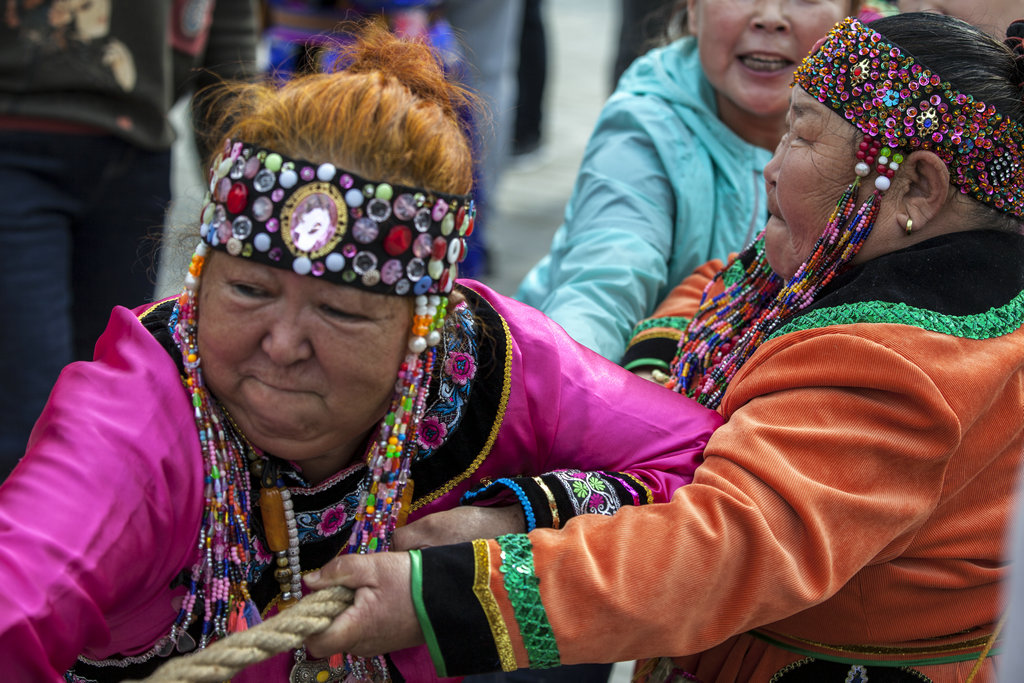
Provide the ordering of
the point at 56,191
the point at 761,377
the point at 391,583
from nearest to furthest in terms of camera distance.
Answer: the point at 391,583 → the point at 761,377 → the point at 56,191

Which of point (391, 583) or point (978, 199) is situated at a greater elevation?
point (978, 199)

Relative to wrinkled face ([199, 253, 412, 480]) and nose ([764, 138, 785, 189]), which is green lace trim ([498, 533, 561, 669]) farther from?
nose ([764, 138, 785, 189])

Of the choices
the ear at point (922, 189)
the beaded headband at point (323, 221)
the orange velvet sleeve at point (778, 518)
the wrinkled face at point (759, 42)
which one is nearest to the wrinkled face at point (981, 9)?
the wrinkled face at point (759, 42)

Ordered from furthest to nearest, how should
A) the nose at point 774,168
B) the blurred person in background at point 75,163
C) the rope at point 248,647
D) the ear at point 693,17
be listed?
the ear at point 693,17 → the blurred person in background at point 75,163 → the nose at point 774,168 → the rope at point 248,647

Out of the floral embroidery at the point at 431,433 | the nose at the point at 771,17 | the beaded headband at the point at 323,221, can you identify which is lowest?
the floral embroidery at the point at 431,433

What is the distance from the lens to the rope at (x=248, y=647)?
4.80 feet

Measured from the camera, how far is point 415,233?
1.64 meters

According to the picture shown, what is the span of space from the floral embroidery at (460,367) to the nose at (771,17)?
134 cm

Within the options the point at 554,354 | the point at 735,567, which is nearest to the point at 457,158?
the point at 554,354

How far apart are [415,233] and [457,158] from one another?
0.16m

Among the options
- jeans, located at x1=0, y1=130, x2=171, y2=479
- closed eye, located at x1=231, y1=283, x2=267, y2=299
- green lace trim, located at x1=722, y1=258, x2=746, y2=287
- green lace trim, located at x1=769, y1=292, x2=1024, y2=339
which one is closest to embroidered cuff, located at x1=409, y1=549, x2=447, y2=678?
closed eye, located at x1=231, y1=283, x2=267, y2=299

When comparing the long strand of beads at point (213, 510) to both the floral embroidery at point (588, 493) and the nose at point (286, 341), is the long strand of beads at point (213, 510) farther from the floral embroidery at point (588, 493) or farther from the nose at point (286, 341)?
the floral embroidery at point (588, 493)

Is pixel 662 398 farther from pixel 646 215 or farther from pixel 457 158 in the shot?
pixel 646 215

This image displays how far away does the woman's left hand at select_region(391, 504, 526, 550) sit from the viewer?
1.79 m
